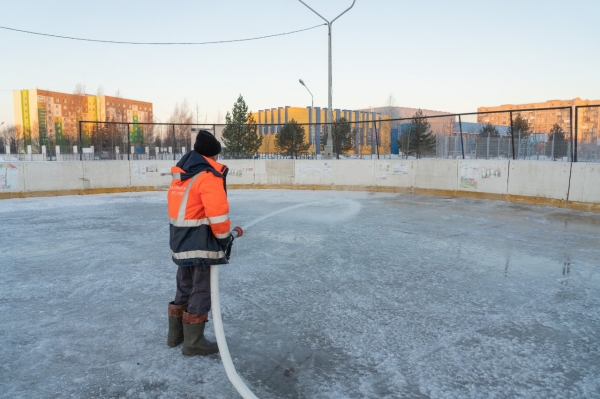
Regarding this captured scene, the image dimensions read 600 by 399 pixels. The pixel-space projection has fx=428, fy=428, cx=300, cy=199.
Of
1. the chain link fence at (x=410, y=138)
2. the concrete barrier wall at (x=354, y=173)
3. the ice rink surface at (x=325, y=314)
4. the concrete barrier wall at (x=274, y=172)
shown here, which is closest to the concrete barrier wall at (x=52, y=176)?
the chain link fence at (x=410, y=138)

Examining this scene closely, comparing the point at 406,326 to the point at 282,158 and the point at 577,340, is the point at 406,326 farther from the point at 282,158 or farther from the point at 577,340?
the point at 282,158

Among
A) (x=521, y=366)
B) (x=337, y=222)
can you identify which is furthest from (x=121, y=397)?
(x=337, y=222)

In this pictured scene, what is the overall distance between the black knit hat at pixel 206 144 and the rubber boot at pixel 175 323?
1412 millimetres

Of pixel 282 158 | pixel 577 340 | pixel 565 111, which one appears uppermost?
pixel 565 111

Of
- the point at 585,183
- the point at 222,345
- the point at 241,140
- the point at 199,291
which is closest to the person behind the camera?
the point at 222,345

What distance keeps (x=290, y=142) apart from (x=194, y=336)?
18.2m

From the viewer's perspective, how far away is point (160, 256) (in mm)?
7199

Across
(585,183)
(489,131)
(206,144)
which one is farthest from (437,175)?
(206,144)

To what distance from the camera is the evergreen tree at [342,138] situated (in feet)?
69.8

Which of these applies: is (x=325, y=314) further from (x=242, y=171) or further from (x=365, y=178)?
(x=242, y=171)

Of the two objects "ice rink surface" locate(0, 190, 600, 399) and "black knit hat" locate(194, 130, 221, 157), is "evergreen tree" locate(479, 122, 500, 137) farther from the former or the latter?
"black knit hat" locate(194, 130, 221, 157)

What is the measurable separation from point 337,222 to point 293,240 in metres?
2.42

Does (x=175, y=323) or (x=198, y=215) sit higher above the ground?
(x=198, y=215)

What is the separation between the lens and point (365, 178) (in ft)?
63.2
